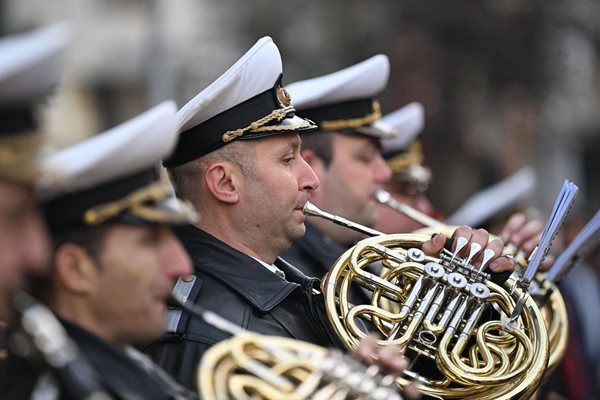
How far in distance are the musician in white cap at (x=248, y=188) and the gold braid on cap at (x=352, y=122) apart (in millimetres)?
1249

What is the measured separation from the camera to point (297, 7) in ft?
68.4

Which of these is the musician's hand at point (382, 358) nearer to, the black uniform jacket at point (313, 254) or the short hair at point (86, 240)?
the short hair at point (86, 240)

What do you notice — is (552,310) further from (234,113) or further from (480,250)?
(234,113)

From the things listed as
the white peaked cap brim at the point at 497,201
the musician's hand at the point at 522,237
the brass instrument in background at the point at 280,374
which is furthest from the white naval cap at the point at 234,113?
the white peaked cap brim at the point at 497,201

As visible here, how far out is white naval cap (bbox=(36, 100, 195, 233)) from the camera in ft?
10.9

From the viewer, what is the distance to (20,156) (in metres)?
3.13

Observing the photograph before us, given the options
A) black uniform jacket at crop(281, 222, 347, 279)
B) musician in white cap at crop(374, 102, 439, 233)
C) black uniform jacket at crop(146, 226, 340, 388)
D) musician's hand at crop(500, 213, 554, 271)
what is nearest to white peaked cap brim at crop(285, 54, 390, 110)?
black uniform jacket at crop(281, 222, 347, 279)

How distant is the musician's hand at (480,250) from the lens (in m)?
4.77

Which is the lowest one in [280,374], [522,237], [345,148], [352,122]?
[280,374]

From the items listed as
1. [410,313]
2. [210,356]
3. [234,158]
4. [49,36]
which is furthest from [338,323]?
[49,36]

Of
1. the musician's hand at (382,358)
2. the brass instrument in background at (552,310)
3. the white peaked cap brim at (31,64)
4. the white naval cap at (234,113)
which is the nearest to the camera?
the white peaked cap brim at (31,64)

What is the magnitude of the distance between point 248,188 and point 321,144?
147 cm

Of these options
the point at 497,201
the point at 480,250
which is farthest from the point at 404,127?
the point at 480,250

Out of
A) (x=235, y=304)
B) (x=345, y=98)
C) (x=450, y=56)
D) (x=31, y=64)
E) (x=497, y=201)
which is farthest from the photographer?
(x=450, y=56)
